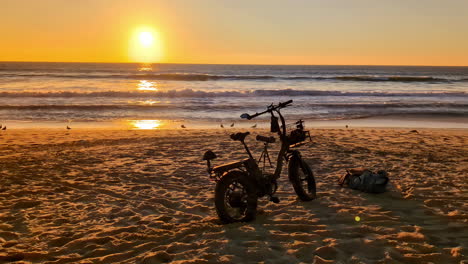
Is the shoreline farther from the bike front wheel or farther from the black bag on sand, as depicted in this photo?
the bike front wheel

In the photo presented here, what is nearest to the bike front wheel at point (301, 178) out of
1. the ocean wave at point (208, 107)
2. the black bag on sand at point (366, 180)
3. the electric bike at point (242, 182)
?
the electric bike at point (242, 182)

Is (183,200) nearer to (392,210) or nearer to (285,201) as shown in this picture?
(285,201)

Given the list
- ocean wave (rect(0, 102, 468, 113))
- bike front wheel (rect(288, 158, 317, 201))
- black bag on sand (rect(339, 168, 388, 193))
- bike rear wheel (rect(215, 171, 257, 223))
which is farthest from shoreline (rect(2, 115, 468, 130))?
bike rear wheel (rect(215, 171, 257, 223))

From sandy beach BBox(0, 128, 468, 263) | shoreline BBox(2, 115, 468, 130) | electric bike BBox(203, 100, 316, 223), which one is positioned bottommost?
sandy beach BBox(0, 128, 468, 263)

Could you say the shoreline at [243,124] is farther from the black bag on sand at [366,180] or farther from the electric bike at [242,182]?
the electric bike at [242,182]

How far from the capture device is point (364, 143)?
37.2 feet

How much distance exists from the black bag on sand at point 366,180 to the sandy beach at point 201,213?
0.16 m

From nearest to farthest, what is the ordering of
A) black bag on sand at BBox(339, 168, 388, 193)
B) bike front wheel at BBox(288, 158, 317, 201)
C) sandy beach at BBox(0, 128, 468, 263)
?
sandy beach at BBox(0, 128, 468, 263) < bike front wheel at BBox(288, 158, 317, 201) < black bag on sand at BBox(339, 168, 388, 193)

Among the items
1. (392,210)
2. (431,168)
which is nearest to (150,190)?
(392,210)

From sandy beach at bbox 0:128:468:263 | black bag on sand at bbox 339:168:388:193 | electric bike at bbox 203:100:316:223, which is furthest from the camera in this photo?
black bag on sand at bbox 339:168:388:193

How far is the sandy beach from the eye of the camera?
4.23 m

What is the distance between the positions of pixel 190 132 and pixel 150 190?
716 centimetres

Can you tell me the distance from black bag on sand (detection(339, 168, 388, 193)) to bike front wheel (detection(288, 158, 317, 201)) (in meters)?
1.03

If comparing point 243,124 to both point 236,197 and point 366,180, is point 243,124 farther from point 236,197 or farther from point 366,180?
point 236,197
